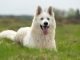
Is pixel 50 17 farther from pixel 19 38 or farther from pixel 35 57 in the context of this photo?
pixel 35 57

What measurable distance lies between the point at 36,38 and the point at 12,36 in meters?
3.38

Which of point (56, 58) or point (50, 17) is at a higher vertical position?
point (50, 17)

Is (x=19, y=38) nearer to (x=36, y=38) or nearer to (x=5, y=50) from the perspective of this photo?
(x=36, y=38)

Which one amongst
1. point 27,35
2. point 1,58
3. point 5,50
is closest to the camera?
point 1,58

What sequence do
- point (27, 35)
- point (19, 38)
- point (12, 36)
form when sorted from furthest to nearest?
point (12, 36), point (19, 38), point (27, 35)

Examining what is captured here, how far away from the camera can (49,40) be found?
603 inches

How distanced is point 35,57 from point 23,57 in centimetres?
33

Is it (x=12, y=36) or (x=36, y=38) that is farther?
(x=12, y=36)

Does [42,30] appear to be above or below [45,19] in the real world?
below

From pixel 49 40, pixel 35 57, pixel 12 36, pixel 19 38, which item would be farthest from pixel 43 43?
pixel 35 57

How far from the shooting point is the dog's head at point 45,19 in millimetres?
14977

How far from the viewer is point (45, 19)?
15.2 metres

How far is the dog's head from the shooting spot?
590 inches

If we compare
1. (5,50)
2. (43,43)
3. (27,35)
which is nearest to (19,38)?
(27,35)
